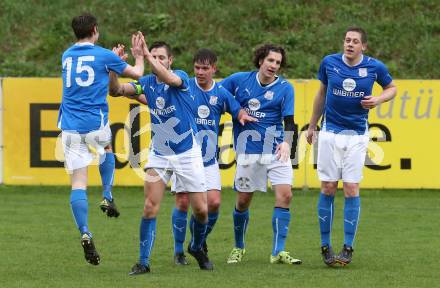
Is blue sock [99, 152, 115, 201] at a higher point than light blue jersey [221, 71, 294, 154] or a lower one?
lower

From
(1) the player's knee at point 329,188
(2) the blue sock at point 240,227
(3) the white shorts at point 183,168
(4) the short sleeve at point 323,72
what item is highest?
(4) the short sleeve at point 323,72

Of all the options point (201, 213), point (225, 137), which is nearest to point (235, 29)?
point (225, 137)

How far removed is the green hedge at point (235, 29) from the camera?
68.3 feet

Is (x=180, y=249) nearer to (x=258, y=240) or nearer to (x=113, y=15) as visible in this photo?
(x=258, y=240)

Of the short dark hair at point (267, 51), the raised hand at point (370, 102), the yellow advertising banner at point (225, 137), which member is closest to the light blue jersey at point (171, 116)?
the short dark hair at point (267, 51)

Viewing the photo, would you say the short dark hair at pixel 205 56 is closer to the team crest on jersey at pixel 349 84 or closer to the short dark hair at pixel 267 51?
the short dark hair at pixel 267 51

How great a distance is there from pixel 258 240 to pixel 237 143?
186cm

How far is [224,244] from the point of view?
11.5 metres

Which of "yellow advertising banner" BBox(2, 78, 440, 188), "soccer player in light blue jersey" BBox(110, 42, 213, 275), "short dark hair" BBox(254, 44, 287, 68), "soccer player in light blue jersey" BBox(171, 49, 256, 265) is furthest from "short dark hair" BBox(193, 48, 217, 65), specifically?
"yellow advertising banner" BBox(2, 78, 440, 188)

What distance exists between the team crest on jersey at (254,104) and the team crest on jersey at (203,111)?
46 centimetres

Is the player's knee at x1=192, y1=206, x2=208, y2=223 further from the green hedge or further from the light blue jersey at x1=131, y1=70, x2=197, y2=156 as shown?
the green hedge

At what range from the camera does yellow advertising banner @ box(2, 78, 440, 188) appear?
16594 mm

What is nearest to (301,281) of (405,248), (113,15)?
(405,248)

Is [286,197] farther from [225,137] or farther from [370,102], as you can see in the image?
[225,137]
